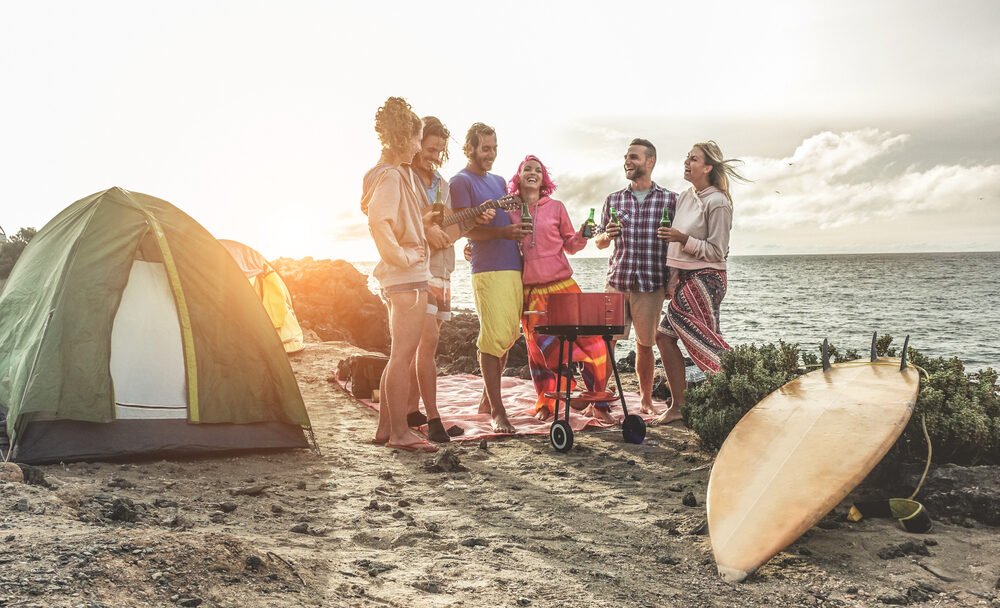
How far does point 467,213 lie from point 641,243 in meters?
1.71

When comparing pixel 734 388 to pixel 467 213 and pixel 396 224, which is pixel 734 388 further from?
pixel 396 224

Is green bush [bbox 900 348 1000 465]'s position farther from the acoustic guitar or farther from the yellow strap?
the yellow strap

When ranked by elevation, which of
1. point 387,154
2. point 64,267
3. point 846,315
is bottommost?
point 846,315

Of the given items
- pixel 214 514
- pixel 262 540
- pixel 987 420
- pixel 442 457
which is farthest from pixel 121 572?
pixel 987 420

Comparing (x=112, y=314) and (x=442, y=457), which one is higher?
(x=112, y=314)

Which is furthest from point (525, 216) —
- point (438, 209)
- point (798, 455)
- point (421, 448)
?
point (798, 455)

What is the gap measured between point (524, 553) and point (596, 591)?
0.51m

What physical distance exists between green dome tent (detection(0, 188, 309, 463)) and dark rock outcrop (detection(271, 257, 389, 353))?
11.4m

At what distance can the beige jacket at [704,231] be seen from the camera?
608 cm

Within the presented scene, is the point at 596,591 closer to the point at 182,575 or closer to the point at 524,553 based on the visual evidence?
the point at 524,553

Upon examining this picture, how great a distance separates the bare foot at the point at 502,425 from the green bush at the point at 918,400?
1527 millimetres

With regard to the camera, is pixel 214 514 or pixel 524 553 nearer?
pixel 524 553

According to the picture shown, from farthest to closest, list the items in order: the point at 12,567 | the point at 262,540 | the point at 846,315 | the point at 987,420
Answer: the point at 846,315, the point at 987,420, the point at 262,540, the point at 12,567

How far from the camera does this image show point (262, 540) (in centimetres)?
329
